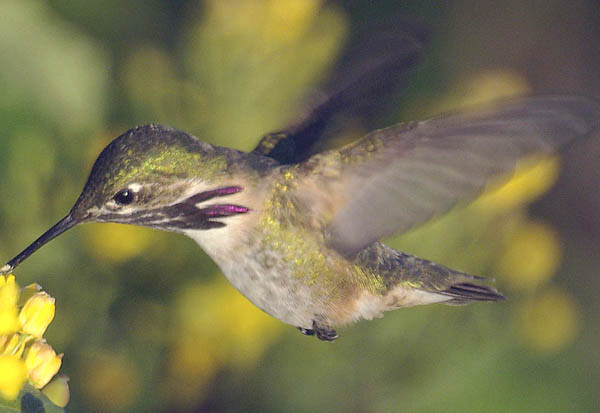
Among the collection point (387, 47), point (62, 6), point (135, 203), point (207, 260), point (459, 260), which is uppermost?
point (62, 6)

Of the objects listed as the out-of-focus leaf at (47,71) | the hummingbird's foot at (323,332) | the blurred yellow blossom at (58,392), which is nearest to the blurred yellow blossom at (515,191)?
the hummingbird's foot at (323,332)

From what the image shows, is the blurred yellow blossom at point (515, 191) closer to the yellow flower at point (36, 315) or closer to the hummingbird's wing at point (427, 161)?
the hummingbird's wing at point (427, 161)

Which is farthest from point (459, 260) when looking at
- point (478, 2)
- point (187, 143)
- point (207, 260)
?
point (478, 2)

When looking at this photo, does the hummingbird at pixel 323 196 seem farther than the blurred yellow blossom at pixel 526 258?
No

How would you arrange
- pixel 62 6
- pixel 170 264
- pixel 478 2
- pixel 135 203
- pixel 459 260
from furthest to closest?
pixel 478 2, pixel 62 6, pixel 459 260, pixel 170 264, pixel 135 203

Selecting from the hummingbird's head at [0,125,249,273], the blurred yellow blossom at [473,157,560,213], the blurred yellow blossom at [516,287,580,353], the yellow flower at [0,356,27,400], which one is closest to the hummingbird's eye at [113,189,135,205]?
the hummingbird's head at [0,125,249,273]

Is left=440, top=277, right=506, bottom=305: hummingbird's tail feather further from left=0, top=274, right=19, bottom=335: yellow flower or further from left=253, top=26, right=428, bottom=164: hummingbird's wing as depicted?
left=0, top=274, right=19, bottom=335: yellow flower

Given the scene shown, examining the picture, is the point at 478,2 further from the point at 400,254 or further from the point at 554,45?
the point at 400,254

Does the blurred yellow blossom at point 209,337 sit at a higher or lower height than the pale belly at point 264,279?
lower

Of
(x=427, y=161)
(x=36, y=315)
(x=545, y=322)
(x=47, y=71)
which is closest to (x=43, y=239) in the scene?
(x=36, y=315)
